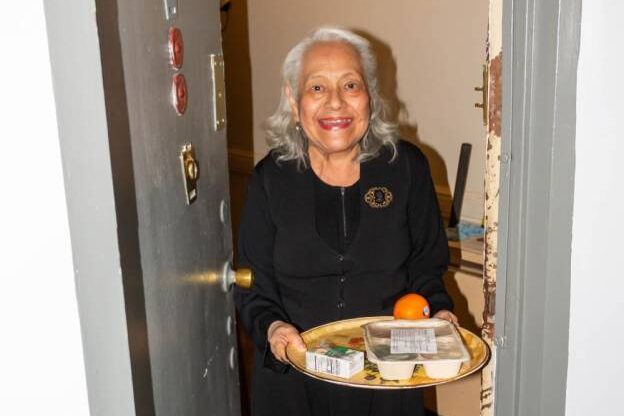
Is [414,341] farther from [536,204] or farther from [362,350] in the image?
[536,204]

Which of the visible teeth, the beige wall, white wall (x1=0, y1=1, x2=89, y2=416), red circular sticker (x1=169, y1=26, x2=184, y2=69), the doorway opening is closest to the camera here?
white wall (x1=0, y1=1, x2=89, y2=416)

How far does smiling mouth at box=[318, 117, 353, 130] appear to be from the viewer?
178cm

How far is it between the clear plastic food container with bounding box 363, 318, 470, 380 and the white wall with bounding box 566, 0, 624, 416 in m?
0.26

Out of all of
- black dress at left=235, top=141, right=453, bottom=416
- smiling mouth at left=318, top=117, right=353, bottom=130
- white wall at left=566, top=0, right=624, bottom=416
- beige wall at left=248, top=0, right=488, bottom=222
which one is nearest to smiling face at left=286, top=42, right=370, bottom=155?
smiling mouth at left=318, top=117, right=353, bottom=130

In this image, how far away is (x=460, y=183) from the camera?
282 centimetres

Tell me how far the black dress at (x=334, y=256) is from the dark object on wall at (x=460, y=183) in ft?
3.06

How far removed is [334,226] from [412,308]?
275mm

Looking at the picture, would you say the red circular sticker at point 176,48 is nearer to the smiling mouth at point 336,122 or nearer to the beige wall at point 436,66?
the smiling mouth at point 336,122

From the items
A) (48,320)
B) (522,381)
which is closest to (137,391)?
(48,320)

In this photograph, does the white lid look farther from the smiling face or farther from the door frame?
the smiling face

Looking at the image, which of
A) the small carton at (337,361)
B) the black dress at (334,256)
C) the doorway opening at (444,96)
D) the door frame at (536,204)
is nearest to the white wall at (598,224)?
the door frame at (536,204)

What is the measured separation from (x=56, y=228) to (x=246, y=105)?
3366mm

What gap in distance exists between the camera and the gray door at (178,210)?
1.08 m

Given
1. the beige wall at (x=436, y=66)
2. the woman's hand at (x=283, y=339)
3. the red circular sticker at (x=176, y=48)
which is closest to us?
the red circular sticker at (x=176, y=48)
